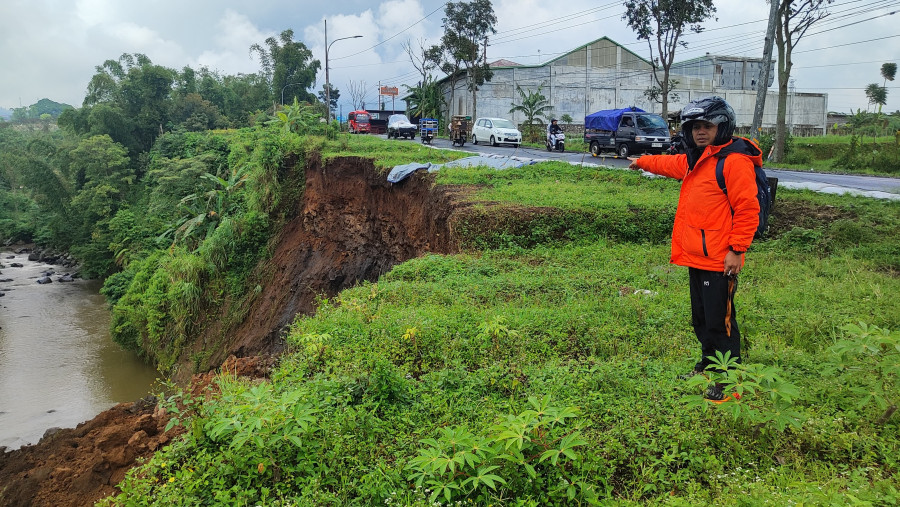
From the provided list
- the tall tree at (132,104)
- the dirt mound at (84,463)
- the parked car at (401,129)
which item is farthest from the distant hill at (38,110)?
the dirt mound at (84,463)

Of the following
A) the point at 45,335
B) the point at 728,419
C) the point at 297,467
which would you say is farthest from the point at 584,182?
the point at 45,335

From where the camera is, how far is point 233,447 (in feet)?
11.6

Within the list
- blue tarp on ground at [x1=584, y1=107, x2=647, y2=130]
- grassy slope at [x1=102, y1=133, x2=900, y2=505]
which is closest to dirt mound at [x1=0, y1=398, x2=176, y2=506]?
grassy slope at [x1=102, y1=133, x2=900, y2=505]

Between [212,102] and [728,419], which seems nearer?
[728,419]

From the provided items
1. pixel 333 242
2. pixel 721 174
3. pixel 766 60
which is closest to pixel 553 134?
pixel 766 60

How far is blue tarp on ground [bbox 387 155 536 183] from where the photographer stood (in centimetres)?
1403

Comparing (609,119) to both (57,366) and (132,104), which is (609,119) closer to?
(57,366)

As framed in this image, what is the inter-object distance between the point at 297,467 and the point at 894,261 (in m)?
7.37

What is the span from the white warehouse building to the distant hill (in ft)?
276

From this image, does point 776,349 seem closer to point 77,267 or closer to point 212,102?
point 77,267

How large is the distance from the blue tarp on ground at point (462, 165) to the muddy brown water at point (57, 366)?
31.3 ft

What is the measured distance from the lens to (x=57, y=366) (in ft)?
65.5

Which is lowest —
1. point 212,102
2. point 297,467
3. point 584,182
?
point 297,467

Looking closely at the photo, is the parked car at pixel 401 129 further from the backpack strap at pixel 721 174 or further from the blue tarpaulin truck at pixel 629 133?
the backpack strap at pixel 721 174
